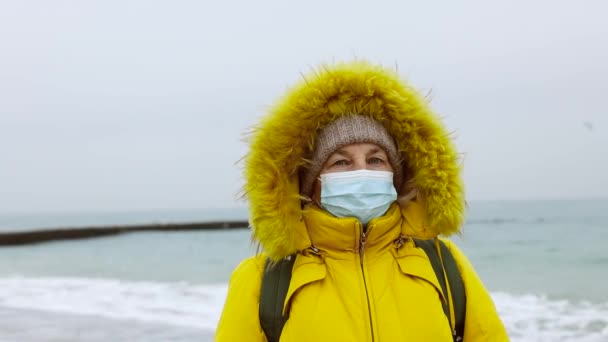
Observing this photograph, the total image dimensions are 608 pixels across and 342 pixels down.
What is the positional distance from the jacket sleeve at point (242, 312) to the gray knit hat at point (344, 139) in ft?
1.05

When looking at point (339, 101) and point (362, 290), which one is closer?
point (362, 290)

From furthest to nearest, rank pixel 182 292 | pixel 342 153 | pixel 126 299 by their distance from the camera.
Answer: pixel 182 292 < pixel 126 299 < pixel 342 153

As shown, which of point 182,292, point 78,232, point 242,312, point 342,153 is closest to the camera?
point 242,312

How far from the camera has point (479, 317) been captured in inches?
66.1

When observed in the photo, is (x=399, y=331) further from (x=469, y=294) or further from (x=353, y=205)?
(x=353, y=205)

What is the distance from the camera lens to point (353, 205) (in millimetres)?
1793

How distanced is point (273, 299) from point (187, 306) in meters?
9.35

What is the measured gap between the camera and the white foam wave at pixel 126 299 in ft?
31.1

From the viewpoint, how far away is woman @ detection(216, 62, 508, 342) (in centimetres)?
166

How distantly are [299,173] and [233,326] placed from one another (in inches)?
19.2

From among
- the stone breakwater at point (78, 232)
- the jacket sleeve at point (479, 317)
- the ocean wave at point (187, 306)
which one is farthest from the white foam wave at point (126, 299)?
the stone breakwater at point (78, 232)

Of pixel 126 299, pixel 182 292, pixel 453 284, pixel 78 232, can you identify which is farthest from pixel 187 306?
pixel 78 232

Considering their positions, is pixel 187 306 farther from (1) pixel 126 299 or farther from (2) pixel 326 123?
(2) pixel 326 123

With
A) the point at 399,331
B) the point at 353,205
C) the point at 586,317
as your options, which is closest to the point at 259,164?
the point at 353,205
